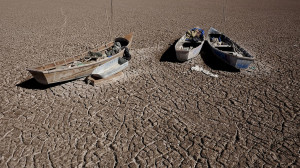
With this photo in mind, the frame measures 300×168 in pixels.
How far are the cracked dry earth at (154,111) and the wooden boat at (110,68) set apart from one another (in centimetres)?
54

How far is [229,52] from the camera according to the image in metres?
11.2

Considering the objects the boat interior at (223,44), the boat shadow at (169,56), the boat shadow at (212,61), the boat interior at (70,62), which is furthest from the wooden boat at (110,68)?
the boat interior at (223,44)

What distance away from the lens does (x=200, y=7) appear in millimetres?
24969

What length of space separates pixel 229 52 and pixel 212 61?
1.10 meters

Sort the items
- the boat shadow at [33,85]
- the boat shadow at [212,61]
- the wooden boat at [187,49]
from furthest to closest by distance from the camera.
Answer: the wooden boat at [187,49], the boat shadow at [212,61], the boat shadow at [33,85]

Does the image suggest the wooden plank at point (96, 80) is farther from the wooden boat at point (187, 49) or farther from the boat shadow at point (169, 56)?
the wooden boat at point (187, 49)

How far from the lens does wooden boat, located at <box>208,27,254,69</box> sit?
9.61 m

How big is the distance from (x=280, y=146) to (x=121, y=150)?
4886 millimetres

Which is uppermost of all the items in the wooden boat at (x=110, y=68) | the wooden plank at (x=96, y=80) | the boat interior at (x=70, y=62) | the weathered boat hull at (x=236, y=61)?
the weathered boat hull at (x=236, y=61)

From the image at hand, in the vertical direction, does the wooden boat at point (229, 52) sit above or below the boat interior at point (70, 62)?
above

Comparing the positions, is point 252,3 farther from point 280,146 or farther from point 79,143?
point 79,143

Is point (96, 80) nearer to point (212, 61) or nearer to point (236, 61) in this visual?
point (212, 61)

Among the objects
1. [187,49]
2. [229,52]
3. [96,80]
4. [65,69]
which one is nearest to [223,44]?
[229,52]

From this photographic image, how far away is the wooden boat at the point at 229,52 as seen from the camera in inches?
378
